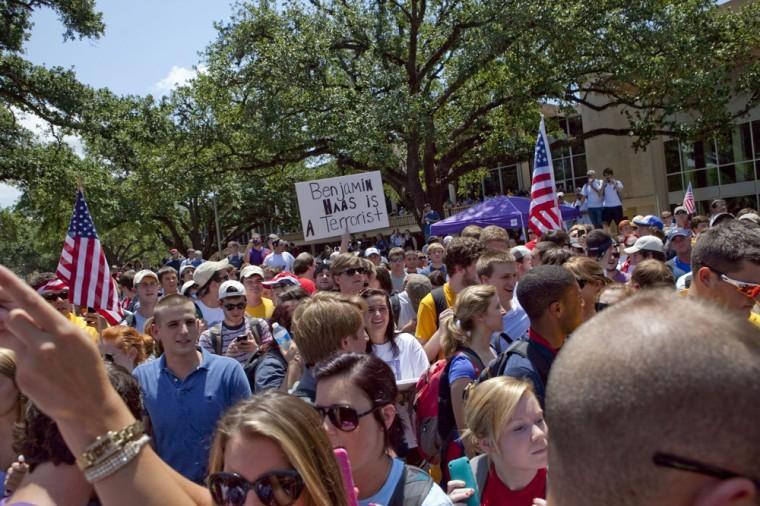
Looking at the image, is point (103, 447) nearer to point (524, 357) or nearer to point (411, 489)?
point (411, 489)

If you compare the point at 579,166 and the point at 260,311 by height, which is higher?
the point at 579,166

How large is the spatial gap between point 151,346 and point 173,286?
3.43m

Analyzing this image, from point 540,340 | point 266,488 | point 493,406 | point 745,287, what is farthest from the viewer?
point 540,340

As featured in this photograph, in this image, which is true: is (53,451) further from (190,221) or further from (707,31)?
(190,221)

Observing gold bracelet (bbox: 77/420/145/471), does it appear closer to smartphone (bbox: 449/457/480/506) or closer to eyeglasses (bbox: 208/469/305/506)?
eyeglasses (bbox: 208/469/305/506)

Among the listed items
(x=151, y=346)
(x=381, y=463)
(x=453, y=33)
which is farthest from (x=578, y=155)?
(x=381, y=463)

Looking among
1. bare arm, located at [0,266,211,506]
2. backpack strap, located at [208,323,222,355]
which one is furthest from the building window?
bare arm, located at [0,266,211,506]

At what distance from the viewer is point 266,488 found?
81.6 inches

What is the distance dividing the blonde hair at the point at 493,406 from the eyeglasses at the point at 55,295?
4.99 meters

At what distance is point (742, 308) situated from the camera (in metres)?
3.45

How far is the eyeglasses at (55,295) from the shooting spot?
22.5ft

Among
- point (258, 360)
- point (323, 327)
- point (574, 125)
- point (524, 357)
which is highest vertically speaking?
point (574, 125)

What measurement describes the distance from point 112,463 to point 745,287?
3.07 metres

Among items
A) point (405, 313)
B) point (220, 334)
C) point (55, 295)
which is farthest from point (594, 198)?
point (55, 295)
